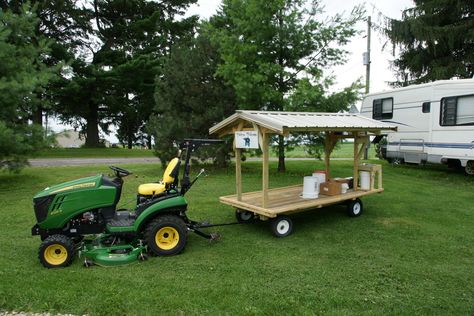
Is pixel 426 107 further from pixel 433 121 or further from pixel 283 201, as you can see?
pixel 283 201

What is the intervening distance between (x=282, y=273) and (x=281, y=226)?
59.7 inches

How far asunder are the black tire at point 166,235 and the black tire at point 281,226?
1.52m

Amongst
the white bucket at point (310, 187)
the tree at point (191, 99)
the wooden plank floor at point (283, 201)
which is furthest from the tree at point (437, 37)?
the white bucket at point (310, 187)

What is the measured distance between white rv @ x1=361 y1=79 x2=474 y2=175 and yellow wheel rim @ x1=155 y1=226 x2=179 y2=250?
9.76m

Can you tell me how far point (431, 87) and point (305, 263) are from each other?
986cm

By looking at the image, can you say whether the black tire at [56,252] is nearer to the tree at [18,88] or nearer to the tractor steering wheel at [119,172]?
the tractor steering wheel at [119,172]

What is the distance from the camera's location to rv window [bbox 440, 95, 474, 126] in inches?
420

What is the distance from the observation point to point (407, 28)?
16.7 m

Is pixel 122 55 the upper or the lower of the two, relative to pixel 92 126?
upper

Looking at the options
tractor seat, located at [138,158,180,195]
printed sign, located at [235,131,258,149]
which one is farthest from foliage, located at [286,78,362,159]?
tractor seat, located at [138,158,180,195]

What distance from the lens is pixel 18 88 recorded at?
8602 mm

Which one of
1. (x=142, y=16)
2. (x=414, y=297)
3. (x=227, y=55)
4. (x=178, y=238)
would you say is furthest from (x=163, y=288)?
(x=142, y=16)

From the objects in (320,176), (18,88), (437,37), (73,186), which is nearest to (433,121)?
(437,37)

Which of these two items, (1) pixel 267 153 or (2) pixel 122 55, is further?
(2) pixel 122 55
